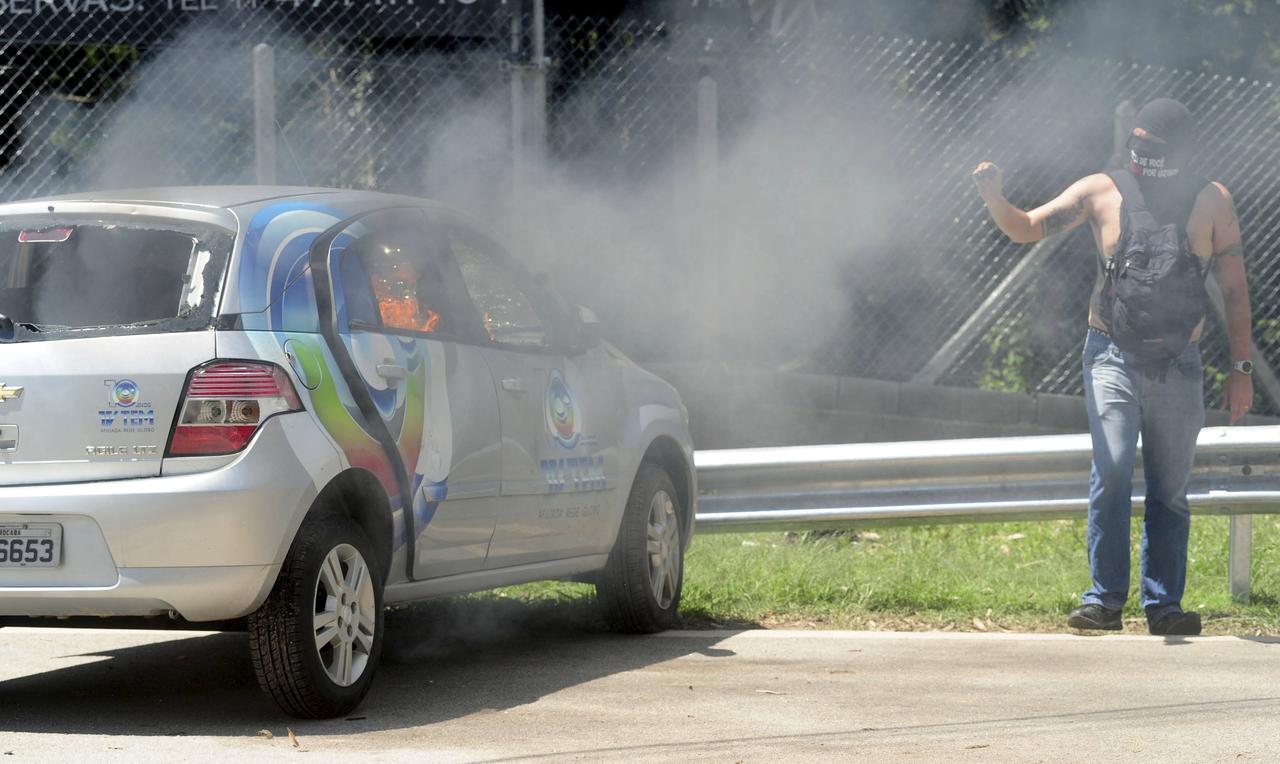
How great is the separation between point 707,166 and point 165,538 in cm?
495

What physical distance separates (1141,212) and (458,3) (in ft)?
12.1

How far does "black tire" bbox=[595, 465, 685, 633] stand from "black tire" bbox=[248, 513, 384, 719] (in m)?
1.59

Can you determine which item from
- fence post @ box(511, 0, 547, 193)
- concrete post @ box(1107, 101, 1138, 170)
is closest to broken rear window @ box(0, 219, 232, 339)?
fence post @ box(511, 0, 547, 193)

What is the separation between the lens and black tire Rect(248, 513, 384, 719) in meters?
4.55

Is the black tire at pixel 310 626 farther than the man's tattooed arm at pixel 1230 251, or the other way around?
the man's tattooed arm at pixel 1230 251

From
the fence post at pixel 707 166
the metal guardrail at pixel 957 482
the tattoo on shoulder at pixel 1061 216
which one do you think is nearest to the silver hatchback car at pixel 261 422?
the metal guardrail at pixel 957 482

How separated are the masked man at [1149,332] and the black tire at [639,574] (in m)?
1.44

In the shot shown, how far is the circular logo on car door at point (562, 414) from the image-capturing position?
18.9 feet

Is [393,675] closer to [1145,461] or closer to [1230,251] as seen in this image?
[1145,461]

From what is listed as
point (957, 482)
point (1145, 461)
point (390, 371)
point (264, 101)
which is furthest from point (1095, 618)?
point (264, 101)

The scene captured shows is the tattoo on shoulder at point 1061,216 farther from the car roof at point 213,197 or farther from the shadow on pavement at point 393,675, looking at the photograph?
the car roof at point 213,197

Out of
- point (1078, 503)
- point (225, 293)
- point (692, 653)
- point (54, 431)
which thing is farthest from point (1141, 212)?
point (54, 431)

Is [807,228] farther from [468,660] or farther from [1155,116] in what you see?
[468,660]

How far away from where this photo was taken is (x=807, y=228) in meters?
10.0
